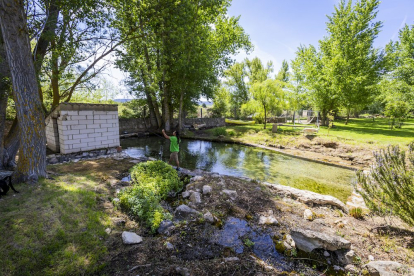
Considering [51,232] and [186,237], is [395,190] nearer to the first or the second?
[186,237]

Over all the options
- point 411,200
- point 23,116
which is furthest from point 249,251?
point 23,116

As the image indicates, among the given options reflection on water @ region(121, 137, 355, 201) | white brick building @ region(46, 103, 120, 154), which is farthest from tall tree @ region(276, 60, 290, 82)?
white brick building @ region(46, 103, 120, 154)

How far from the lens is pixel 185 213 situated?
448 centimetres

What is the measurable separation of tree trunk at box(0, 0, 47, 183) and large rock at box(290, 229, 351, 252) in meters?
6.32

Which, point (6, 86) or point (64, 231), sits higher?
point (6, 86)

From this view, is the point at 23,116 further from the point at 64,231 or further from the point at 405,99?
the point at 405,99

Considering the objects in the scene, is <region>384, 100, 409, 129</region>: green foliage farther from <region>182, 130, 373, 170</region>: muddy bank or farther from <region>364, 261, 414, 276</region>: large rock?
<region>364, 261, 414, 276</region>: large rock

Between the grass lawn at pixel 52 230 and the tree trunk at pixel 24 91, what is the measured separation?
0.52 metres

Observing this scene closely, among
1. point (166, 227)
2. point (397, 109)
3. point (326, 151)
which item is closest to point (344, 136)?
point (326, 151)

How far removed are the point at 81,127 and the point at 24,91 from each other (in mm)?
4555

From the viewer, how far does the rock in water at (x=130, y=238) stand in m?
3.37

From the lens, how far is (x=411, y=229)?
12.8ft

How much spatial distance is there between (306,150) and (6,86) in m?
15.7

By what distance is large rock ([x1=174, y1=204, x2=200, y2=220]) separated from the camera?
4.36 m
